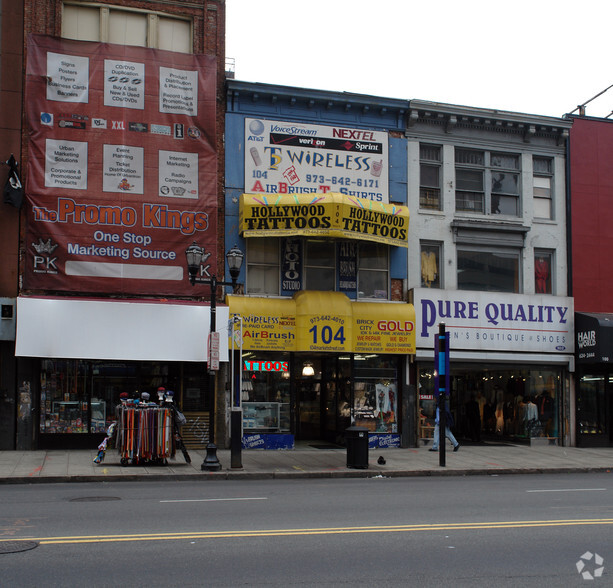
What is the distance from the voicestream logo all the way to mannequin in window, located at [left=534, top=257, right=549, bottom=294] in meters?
17.7

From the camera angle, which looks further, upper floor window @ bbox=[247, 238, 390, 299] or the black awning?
the black awning

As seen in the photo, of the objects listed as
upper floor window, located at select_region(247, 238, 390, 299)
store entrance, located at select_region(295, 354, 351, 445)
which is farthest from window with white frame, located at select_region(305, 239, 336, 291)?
store entrance, located at select_region(295, 354, 351, 445)

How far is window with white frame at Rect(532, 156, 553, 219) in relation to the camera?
25.4 m

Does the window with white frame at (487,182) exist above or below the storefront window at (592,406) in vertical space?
above

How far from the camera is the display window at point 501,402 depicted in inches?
922

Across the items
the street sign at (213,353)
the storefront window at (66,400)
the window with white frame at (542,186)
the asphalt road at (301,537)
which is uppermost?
the window with white frame at (542,186)

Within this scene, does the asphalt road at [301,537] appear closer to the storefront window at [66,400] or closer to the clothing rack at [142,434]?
the clothing rack at [142,434]

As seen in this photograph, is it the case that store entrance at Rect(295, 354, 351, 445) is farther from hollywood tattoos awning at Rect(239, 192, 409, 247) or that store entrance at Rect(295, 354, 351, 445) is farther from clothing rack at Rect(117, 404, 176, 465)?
clothing rack at Rect(117, 404, 176, 465)

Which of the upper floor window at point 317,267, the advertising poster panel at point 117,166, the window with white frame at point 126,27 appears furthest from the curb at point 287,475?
the window with white frame at point 126,27

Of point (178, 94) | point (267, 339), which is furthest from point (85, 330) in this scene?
point (178, 94)

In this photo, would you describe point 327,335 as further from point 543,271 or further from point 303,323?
point 543,271

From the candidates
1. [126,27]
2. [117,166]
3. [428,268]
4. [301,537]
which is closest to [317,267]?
[428,268]

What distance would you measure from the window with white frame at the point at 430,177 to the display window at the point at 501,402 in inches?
213

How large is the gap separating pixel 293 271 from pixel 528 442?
1009 centimetres
